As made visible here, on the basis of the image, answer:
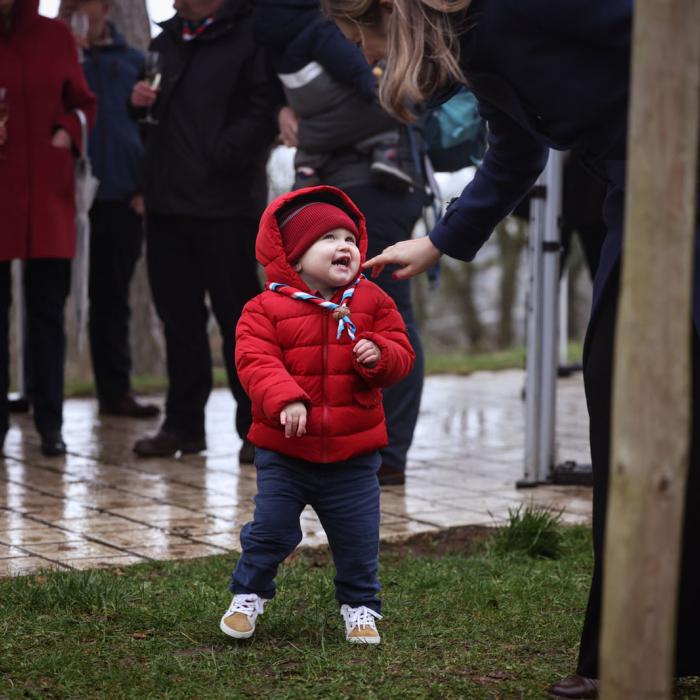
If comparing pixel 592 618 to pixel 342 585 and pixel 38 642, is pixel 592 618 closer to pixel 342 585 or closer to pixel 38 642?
pixel 342 585

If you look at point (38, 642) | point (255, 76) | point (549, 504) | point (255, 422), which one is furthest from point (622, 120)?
point (255, 76)

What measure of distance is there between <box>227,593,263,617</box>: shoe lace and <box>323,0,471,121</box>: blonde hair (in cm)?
132

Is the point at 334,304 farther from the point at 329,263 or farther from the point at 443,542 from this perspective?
the point at 443,542

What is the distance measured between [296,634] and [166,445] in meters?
3.34

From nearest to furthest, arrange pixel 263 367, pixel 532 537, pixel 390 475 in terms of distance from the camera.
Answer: pixel 263 367
pixel 532 537
pixel 390 475

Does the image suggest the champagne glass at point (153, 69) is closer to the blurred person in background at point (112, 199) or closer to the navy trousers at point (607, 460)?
the blurred person in background at point (112, 199)

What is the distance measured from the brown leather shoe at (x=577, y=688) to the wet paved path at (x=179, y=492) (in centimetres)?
185

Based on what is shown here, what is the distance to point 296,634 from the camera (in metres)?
3.61

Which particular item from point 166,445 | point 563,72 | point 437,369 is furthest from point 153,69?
point 437,369

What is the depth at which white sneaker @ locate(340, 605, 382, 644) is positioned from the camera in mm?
3502

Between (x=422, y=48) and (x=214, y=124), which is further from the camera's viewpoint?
(x=214, y=124)

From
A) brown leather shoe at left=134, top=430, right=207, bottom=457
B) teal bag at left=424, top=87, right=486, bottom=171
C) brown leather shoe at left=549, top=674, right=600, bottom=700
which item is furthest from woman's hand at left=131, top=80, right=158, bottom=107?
brown leather shoe at left=549, top=674, right=600, bottom=700

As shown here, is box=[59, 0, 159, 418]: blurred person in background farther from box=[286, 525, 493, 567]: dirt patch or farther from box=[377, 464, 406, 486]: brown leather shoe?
box=[286, 525, 493, 567]: dirt patch

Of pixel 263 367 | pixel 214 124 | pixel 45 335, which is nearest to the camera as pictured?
pixel 263 367
